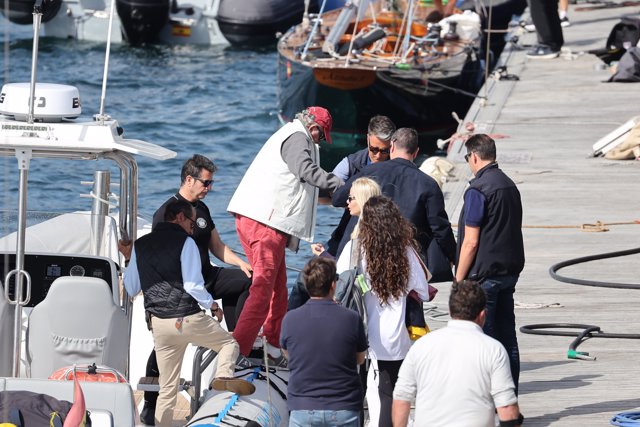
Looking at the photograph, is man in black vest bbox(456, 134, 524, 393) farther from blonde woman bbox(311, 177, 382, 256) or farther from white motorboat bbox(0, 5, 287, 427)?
white motorboat bbox(0, 5, 287, 427)

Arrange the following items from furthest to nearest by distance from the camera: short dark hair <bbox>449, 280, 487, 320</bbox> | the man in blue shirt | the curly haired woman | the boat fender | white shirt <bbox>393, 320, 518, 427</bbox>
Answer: the boat fender < the curly haired woman < the man in blue shirt < short dark hair <bbox>449, 280, 487, 320</bbox> < white shirt <bbox>393, 320, 518, 427</bbox>

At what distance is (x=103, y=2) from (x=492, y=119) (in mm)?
18415

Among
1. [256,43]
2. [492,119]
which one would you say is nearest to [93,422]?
[492,119]

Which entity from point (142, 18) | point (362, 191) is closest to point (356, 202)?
point (362, 191)

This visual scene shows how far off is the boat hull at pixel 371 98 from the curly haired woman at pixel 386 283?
1456 cm

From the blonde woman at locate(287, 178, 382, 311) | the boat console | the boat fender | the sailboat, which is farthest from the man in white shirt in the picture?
the boat fender

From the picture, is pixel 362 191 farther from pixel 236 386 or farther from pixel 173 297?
pixel 236 386

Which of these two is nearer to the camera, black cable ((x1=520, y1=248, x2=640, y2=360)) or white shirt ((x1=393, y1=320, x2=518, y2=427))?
white shirt ((x1=393, y1=320, x2=518, y2=427))

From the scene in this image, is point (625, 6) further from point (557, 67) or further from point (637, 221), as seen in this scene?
point (637, 221)

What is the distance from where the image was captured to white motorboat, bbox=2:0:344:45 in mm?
31375

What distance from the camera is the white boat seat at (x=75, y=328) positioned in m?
7.43

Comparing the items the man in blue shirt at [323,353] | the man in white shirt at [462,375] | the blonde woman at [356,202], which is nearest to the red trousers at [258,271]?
the blonde woman at [356,202]

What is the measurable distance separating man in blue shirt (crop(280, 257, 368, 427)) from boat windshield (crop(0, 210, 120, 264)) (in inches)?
115

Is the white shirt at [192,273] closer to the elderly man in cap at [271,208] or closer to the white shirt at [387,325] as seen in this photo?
the elderly man in cap at [271,208]
